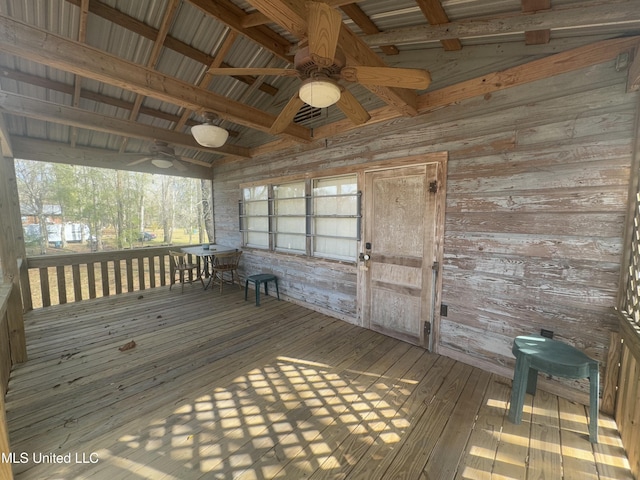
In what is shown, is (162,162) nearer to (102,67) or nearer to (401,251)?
(102,67)

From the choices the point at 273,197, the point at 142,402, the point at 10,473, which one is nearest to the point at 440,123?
Result: the point at 273,197

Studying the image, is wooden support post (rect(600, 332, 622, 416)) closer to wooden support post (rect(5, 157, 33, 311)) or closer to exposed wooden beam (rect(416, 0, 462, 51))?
exposed wooden beam (rect(416, 0, 462, 51))

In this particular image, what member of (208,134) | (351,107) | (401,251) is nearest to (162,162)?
(208,134)

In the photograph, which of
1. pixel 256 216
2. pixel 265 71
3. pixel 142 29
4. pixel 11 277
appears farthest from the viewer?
pixel 256 216

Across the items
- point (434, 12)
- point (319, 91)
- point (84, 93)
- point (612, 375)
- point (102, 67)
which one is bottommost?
point (612, 375)

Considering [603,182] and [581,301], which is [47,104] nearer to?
[603,182]

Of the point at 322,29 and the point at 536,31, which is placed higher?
the point at 536,31

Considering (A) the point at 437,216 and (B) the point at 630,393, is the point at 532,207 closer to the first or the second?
(A) the point at 437,216

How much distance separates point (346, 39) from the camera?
5.90 feet

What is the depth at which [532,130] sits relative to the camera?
85.4 inches

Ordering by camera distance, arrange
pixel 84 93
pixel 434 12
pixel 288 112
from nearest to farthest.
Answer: pixel 434 12 < pixel 288 112 < pixel 84 93

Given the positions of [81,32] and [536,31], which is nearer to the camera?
[536,31]

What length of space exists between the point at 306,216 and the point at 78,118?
3217mm

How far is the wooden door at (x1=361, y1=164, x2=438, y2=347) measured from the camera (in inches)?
111
